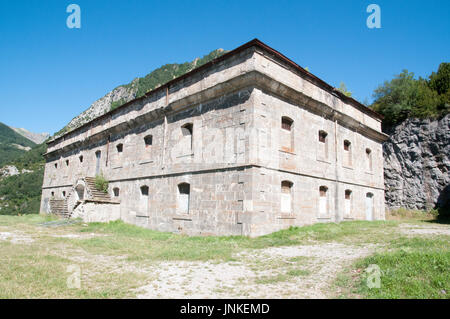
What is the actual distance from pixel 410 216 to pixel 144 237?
19.8 metres

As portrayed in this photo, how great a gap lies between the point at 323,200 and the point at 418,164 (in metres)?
13.2

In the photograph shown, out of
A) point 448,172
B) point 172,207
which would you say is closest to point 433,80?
point 448,172

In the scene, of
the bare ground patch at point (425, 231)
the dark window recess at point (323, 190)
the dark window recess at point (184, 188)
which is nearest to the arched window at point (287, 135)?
the dark window recess at point (323, 190)

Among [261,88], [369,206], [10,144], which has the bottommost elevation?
[369,206]

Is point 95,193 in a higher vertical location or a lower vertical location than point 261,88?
lower

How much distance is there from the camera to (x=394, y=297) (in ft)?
14.6

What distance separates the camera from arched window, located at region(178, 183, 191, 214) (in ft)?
45.6

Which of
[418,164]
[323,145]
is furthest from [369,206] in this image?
[418,164]

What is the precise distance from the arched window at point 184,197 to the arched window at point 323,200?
640cm

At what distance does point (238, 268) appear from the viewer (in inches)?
270

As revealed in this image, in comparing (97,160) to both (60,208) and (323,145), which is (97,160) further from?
(323,145)

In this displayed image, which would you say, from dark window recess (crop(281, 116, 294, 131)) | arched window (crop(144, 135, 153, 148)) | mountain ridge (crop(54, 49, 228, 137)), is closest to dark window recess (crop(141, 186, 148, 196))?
arched window (crop(144, 135, 153, 148))

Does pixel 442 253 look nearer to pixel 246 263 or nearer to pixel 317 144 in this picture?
pixel 246 263

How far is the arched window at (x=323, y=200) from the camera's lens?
47.9 feet
